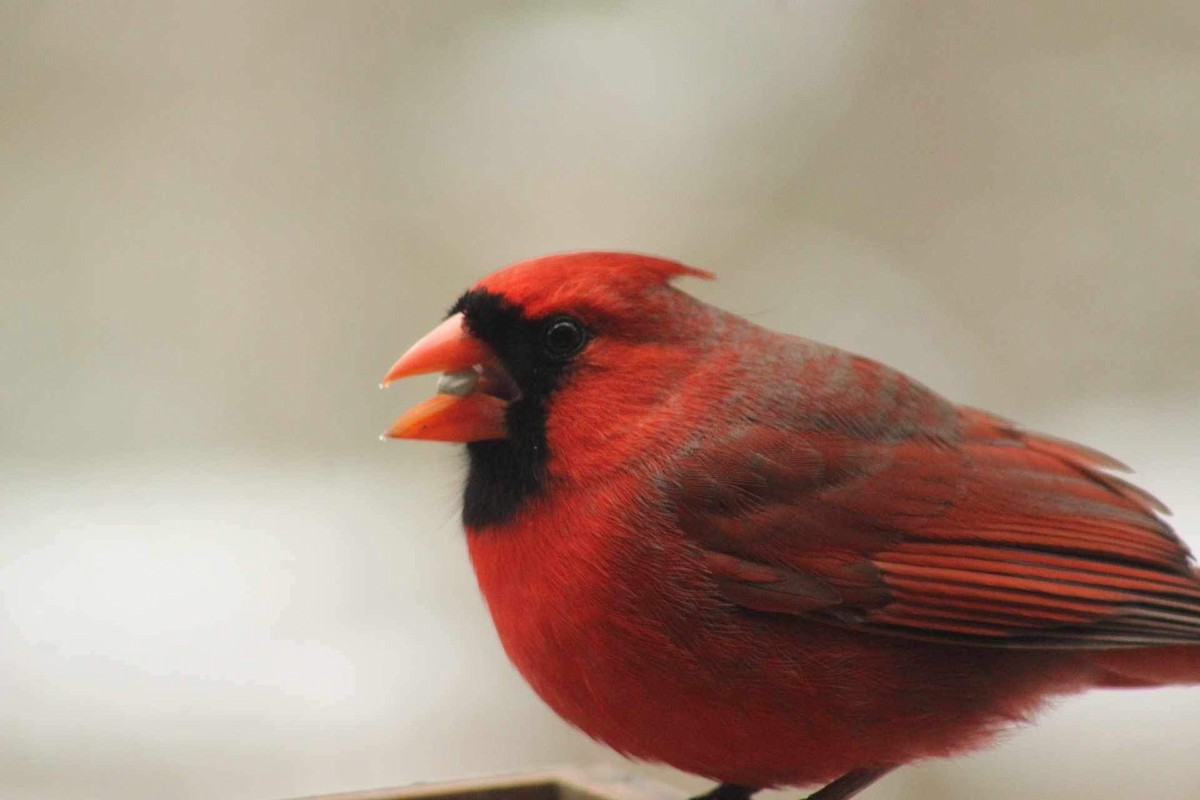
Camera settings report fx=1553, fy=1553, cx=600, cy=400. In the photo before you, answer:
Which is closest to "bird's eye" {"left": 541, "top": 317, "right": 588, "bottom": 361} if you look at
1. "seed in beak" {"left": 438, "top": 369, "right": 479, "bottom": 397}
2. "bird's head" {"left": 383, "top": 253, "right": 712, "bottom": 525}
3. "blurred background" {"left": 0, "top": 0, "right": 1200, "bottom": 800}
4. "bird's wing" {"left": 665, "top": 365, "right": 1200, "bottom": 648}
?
"bird's head" {"left": 383, "top": 253, "right": 712, "bottom": 525}

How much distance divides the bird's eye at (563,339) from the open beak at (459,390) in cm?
7

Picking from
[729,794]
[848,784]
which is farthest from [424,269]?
[848,784]

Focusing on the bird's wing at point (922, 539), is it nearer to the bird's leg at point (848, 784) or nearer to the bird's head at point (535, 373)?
the bird's head at point (535, 373)

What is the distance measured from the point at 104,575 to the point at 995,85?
7.11 feet

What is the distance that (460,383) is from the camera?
2021mm

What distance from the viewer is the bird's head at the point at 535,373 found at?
1.99 meters

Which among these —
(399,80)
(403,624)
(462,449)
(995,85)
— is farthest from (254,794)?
(995,85)

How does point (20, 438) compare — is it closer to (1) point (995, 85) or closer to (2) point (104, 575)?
(2) point (104, 575)

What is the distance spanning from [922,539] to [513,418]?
557 millimetres

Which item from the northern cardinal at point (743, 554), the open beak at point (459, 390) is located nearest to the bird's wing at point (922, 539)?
the northern cardinal at point (743, 554)

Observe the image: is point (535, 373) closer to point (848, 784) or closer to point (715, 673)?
point (715, 673)

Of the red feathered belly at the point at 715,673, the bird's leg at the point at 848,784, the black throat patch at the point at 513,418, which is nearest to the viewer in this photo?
the red feathered belly at the point at 715,673

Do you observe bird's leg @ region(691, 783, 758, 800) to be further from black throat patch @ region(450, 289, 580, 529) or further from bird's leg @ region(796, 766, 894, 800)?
black throat patch @ region(450, 289, 580, 529)

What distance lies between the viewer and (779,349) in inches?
86.2
